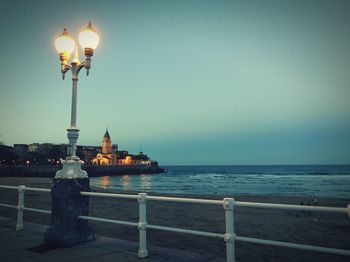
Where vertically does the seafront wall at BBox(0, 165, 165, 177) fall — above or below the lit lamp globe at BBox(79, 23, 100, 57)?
below

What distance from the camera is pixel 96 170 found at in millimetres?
119625

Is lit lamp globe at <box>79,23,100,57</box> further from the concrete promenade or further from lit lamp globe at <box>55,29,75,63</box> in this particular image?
the concrete promenade

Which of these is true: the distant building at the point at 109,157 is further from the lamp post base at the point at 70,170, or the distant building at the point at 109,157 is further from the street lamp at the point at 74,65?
the lamp post base at the point at 70,170

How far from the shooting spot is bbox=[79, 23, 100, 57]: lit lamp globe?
21.7 feet

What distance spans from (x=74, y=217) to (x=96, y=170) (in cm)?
11833

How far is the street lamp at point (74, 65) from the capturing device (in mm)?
6262

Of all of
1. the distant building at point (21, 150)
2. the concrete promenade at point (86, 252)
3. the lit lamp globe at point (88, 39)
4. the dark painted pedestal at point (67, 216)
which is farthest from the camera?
the distant building at point (21, 150)

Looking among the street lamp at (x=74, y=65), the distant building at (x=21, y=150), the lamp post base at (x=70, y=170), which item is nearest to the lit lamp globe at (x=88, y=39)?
the street lamp at (x=74, y=65)

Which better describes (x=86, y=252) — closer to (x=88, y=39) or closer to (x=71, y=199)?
(x=71, y=199)

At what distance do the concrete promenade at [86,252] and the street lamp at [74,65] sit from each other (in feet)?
4.78

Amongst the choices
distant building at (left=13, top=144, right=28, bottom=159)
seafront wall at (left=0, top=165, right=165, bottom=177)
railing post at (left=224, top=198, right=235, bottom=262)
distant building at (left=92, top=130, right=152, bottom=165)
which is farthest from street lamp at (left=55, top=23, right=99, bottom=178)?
distant building at (left=13, top=144, right=28, bottom=159)

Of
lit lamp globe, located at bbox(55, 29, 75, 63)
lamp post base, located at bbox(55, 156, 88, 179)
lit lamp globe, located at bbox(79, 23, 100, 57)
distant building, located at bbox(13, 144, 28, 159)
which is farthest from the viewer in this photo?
distant building, located at bbox(13, 144, 28, 159)

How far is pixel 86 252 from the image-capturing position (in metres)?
5.30

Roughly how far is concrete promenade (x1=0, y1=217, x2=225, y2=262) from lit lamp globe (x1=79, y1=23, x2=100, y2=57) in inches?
163
